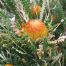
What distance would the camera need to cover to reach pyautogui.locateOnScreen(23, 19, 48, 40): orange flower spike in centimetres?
92

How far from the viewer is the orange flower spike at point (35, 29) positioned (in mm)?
924

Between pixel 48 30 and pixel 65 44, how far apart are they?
8 centimetres

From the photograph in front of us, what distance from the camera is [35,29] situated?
3.04 feet

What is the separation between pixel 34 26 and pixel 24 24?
65 millimetres

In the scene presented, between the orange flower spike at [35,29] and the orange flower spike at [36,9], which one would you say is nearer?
the orange flower spike at [35,29]

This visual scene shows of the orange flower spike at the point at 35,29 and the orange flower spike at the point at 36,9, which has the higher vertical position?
the orange flower spike at the point at 36,9

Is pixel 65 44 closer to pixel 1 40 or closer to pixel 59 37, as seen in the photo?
pixel 59 37

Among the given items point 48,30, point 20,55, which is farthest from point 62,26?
point 20,55

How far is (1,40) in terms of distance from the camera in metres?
0.99

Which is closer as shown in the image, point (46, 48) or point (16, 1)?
point (46, 48)

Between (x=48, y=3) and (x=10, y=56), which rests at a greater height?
(x=48, y=3)

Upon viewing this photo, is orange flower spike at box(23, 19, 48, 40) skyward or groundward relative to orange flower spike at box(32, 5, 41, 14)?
groundward

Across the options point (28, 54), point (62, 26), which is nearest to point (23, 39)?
point (28, 54)

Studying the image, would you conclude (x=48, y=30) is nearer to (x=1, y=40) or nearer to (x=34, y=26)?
(x=34, y=26)
